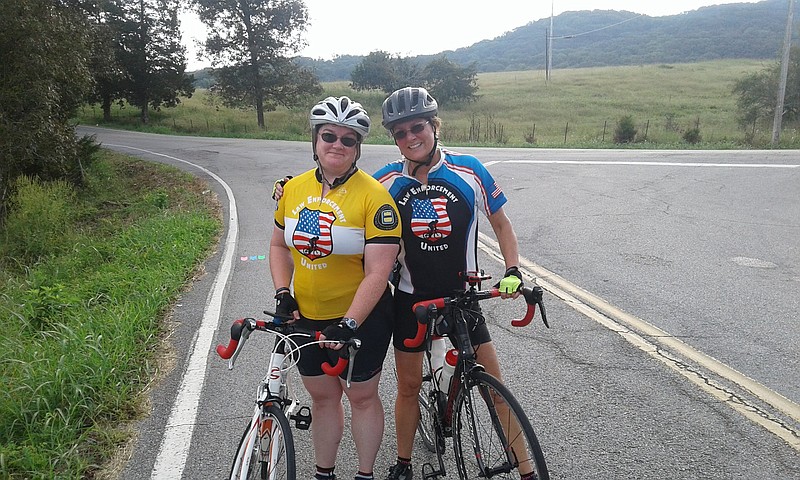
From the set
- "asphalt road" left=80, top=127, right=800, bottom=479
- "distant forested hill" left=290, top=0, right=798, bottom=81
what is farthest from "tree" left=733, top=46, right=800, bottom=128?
"distant forested hill" left=290, top=0, right=798, bottom=81

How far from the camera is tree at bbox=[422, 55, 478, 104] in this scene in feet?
180

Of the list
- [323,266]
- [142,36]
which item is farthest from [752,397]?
[142,36]

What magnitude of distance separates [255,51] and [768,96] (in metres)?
33.2

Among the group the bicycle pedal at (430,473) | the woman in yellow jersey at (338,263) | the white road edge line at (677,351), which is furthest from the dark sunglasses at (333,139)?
the white road edge line at (677,351)

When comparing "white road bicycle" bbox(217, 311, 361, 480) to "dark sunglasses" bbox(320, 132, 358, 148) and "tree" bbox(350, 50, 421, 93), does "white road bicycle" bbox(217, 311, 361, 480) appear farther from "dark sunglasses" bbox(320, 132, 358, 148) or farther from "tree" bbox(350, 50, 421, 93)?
"tree" bbox(350, 50, 421, 93)

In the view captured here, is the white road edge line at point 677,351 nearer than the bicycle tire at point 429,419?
No

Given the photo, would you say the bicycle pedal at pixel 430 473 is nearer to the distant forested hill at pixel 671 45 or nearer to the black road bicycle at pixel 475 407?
the black road bicycle at pixel 475 407

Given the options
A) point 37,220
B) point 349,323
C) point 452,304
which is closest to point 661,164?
point 452,304

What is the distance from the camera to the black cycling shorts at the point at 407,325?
293cm

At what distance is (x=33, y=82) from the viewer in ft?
46.1

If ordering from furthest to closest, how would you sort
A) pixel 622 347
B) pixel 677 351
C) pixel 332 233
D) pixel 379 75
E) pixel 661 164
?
pixel 379 75 < pixel 661 164 < pixel 622 347 < pixel 677 351 < pixel 332 233

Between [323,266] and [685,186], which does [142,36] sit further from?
[323,266]

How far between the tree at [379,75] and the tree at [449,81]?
7.43ft

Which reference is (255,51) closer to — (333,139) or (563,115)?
(563,115)
